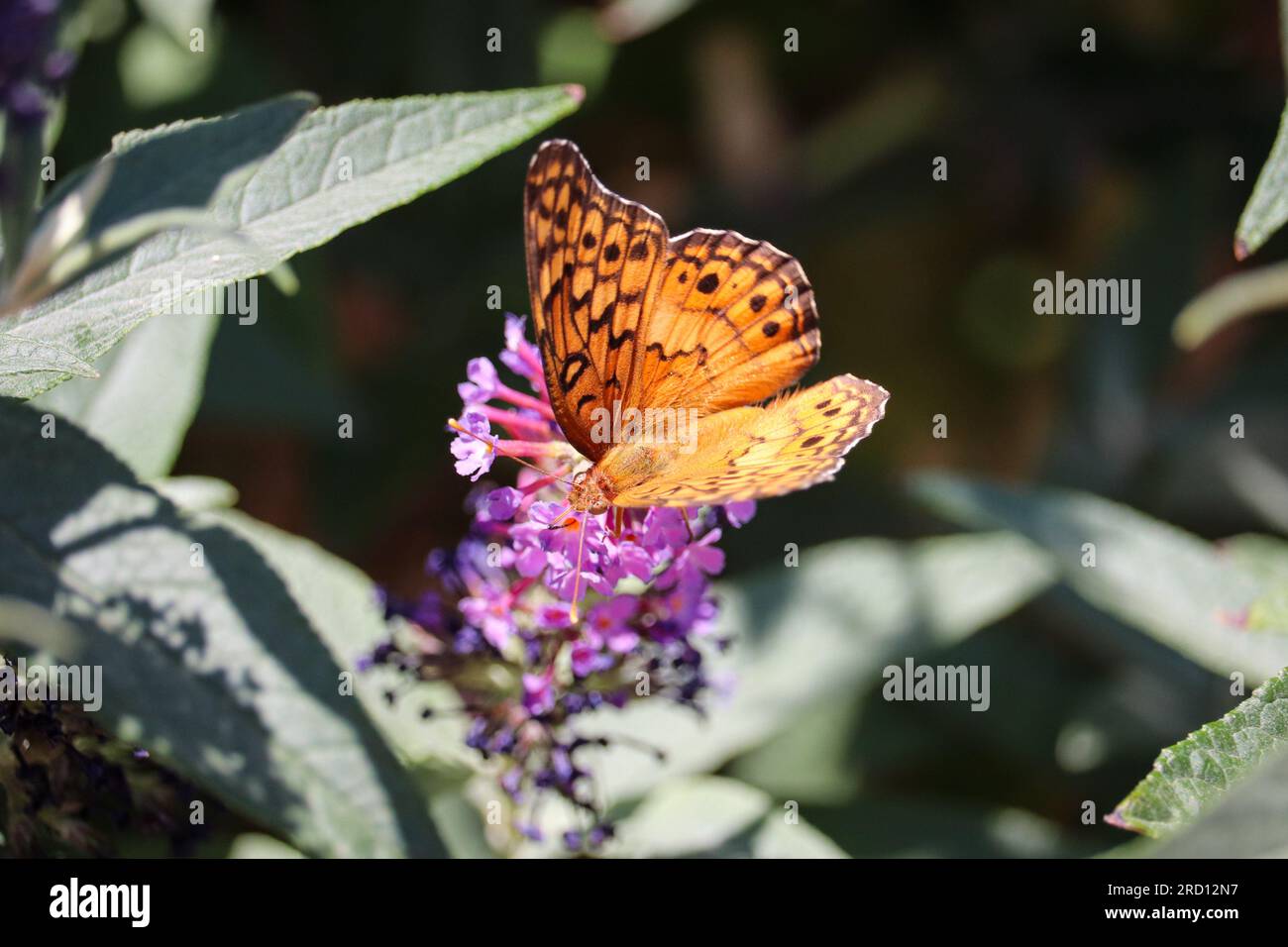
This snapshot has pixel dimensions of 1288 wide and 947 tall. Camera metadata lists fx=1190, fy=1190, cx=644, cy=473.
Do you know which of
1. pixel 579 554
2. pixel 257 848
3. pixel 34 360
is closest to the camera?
pixel 34 360

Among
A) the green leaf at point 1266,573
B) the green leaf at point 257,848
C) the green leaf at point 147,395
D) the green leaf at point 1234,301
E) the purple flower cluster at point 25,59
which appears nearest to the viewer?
the purple flower cluster at point 25,59

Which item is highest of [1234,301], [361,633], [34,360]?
[1234,301]

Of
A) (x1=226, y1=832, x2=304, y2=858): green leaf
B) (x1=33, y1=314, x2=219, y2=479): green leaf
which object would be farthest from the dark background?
(x1=226, y1=832, x2=304, y2=858): green leaf

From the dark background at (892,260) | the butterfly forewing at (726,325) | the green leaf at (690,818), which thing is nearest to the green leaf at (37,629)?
the butterfly forewing at (726,325)

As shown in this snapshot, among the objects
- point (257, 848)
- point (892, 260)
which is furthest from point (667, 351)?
point (892, 260)

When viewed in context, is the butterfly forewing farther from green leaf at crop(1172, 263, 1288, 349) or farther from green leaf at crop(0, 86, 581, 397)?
green leaf at crop(1172, 263, 1288, 349)

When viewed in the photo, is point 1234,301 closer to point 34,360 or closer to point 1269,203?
point 1269,203

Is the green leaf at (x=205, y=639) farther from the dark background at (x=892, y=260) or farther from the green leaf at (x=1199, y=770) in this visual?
the dark background at (x=892, y=260)
